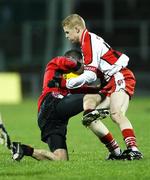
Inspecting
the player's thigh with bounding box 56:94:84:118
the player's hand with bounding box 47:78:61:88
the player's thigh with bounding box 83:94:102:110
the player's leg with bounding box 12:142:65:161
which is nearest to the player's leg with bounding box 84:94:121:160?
the player's thigh with bounding box 83:94:102:110

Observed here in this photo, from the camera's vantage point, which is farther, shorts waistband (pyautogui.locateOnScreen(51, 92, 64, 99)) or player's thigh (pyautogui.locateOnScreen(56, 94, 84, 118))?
shorts waistband (pyautogui.locateOnScreen(51, 92, 64, 99))

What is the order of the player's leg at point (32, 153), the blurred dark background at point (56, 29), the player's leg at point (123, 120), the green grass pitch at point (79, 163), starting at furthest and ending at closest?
the blurred dark background at point (56, 29) → the player's leg at point (123, 120) → the player's leg at point (32, 153) → the green grass pitch at point (79, 163)

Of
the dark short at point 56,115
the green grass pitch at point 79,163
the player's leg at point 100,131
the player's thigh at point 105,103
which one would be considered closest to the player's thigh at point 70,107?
the dark short at point 56,115

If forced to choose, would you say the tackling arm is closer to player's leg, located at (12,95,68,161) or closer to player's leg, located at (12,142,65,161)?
player's leg, located at (12,95,68,161)

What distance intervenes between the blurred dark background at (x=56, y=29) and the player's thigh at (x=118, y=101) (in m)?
24.9

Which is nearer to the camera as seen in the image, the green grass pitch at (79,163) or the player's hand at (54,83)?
the green grass pitch at (79,163)

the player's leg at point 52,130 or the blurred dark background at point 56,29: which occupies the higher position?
the player's leg at point 52,130

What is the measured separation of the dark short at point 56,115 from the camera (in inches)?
424

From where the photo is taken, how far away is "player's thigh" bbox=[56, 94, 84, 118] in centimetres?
1077

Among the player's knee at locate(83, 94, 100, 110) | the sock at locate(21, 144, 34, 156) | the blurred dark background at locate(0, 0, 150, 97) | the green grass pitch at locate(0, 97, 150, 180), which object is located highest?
the player's knee at locate(83, 94, 100, 110)

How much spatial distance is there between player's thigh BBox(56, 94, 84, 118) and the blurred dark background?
2490cm

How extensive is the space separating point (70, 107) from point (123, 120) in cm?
69

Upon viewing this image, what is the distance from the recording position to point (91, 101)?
10.7 m

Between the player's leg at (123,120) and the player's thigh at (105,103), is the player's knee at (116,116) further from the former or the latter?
the player's thigh at (105,103)
